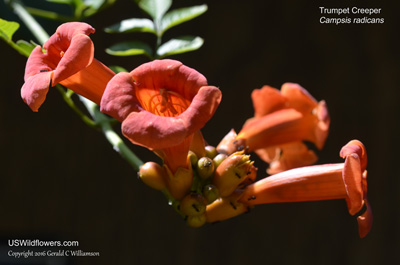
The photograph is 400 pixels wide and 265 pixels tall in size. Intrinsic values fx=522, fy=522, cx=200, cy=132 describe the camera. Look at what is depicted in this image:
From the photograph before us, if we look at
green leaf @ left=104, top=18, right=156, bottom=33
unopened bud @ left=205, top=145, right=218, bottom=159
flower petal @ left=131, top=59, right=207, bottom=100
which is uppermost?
green leaf @ left=104, top=18, right=156, bottom=33

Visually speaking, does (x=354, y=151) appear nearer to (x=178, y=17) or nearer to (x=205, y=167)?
(x=205, y=167)

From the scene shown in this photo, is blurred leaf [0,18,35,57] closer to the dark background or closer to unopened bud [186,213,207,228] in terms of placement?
unopened bud [186,213,207,228]

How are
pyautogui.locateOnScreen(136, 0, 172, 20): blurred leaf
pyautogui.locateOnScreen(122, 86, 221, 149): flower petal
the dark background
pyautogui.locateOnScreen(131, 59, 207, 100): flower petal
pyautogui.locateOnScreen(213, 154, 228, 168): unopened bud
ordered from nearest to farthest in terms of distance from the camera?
pyautogui.locateOnScreen(122, 86, 221, 149): flower petal, pyautogui.locateOnScreen(131, 59, 207, 100): flower petal, pyautogui.locateOnScreen(213, 154, 228, 168): unopened bud, pyautogui.locateOnScreen(136, 0, 172, 20): blurred leaf, the dark background

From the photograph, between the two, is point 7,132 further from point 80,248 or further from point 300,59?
point 300,59

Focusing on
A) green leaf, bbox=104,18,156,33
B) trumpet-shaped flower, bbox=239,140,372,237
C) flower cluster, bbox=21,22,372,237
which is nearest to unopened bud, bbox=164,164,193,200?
flower cluster, bbox=21,22,372,237

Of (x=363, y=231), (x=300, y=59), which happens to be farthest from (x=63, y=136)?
(x=363, y=231)

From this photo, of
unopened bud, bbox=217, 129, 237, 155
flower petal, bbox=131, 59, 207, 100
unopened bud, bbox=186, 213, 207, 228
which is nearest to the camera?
flower petal, bbox=131, 59, 207, 100

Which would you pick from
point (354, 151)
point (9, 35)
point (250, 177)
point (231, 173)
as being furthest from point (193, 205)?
point (9, 35)

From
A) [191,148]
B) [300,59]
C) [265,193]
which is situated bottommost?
[265,193]
